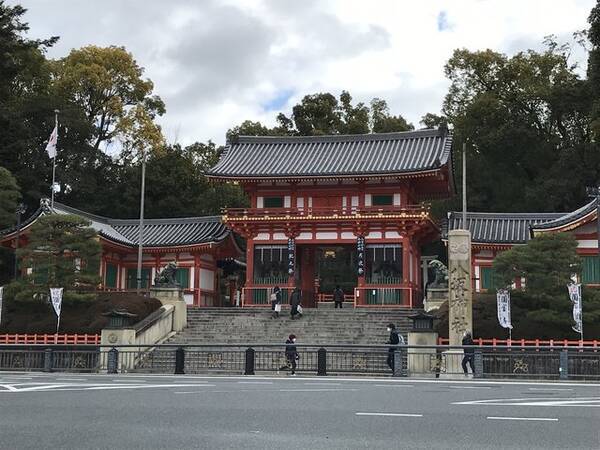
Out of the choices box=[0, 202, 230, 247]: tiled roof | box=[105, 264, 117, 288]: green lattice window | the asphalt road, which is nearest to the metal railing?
the asphalt road

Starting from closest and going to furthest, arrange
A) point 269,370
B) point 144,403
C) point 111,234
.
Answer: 1. point 144,403
2. point 269,370
3. point 111,234

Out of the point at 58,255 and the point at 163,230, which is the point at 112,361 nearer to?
the point at 58,255

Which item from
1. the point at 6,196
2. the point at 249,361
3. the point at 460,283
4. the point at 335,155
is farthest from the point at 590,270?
the point at 6,196

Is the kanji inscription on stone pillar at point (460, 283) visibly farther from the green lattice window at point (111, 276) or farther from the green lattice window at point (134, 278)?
the green lattice window at point (111, 276)

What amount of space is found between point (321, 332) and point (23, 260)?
13.9 m

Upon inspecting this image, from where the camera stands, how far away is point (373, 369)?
2422 cm

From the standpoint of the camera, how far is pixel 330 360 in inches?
977

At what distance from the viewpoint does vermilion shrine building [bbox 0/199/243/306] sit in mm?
42969

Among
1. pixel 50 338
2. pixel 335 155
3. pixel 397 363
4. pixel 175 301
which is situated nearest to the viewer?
pixel 397 363

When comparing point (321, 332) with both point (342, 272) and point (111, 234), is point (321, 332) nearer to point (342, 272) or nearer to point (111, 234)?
point (111, 234)

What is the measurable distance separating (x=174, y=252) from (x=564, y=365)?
27305 mm

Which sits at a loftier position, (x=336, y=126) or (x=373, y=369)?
(x=336, y=126)

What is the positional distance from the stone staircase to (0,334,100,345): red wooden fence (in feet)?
11.5

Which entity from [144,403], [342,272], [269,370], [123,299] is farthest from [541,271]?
[342,272]
